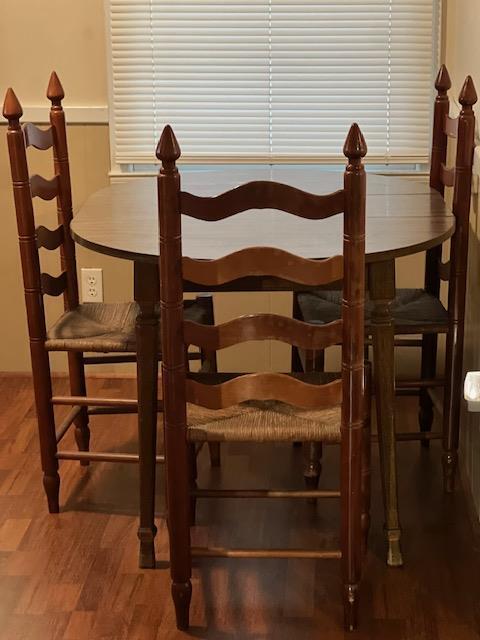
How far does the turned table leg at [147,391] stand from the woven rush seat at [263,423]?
0.18 m

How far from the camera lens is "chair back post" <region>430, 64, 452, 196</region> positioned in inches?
107

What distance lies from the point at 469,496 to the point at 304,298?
0.71m

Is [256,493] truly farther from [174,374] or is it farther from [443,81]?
[443,81]

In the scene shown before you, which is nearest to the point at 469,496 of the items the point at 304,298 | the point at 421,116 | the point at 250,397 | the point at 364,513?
the point at 364,513

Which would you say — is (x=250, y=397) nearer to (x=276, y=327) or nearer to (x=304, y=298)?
(x=276, y=327)

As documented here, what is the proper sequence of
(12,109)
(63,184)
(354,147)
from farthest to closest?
(63,184)
(12,109)
(354,147)

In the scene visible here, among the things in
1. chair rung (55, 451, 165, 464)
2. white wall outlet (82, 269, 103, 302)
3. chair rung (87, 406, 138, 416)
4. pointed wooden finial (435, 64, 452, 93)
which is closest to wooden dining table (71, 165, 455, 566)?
chair rung (55, 451, 165, 464)

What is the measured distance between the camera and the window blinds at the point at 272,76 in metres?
3.20

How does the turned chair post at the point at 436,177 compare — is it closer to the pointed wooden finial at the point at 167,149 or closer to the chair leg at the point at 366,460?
the chair leg at the point at 366,460

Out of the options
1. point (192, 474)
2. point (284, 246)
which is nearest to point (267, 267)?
point (284, 246)

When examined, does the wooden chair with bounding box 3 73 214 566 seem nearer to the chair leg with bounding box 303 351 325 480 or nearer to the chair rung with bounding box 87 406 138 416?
the chair rung with bounding box 87 406 138 416

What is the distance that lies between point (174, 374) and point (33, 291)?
68cm

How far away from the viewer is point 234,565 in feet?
7.89

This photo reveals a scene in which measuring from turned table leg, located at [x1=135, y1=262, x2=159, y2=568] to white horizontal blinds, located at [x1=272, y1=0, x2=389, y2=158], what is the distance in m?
1.23
